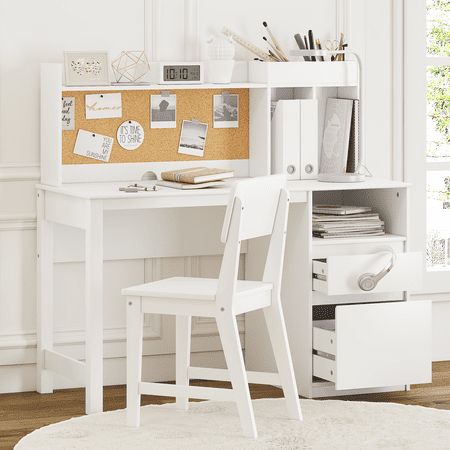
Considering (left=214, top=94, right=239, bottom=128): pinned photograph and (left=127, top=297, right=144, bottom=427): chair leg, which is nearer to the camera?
(left=127, top=297, right=144, bottom=427): chair leg

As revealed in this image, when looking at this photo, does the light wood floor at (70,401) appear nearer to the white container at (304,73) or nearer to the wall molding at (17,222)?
the wall molding at (17,222)

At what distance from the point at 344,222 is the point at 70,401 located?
108 cm

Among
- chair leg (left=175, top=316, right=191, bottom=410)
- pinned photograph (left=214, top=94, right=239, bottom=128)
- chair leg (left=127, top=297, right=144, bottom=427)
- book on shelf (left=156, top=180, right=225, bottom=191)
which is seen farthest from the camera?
pinned photograph (left=214, top=94, right=239, bottom=128)

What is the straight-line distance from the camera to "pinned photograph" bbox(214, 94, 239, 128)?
426cm

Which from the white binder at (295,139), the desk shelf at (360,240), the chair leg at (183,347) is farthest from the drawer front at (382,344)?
the white binder at (295,139)

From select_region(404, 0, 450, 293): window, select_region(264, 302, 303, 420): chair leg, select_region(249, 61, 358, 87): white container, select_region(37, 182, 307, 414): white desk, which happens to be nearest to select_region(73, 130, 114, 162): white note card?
select_region(37, 182, 307, 414): white desk

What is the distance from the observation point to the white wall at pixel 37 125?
13.1 feet

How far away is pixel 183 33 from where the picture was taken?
4160 millimetres

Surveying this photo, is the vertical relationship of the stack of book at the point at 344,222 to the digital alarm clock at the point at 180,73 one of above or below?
below

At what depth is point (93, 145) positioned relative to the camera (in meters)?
4.09

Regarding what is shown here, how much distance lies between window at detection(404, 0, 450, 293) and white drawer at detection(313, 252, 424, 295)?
23.1 inches

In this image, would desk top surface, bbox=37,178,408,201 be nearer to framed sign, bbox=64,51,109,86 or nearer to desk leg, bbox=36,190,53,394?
desk leg, bbox=36,190,53,394

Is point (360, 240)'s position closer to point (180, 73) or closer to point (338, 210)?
point (338, 210)

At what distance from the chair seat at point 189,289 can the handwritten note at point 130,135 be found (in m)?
0.73
